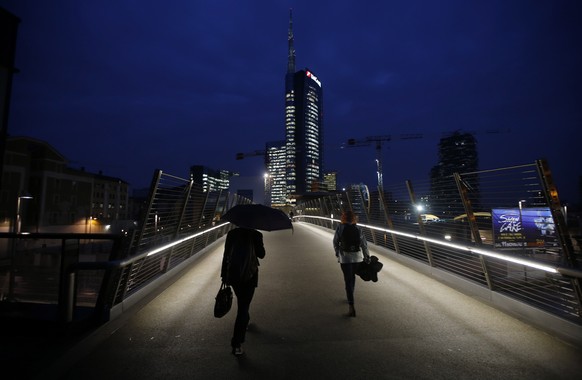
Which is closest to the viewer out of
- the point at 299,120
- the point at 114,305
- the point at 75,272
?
the point at 75,272

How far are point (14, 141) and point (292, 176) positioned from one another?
471 ft

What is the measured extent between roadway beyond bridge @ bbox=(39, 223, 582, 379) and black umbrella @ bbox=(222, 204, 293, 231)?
1.30 m

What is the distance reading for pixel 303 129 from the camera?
175m

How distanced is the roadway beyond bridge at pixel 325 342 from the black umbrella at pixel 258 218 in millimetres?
1297

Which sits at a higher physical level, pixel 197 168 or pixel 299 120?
pixel 299 120

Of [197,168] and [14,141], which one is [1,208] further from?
[197,168]

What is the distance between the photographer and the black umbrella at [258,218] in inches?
142

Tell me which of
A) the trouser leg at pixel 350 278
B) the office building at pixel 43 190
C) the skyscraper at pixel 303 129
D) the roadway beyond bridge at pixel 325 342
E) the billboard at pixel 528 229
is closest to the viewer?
the roadway beyond bridge at pixel 325 342

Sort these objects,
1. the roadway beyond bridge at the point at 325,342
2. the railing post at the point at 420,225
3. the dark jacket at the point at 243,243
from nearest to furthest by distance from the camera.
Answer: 1. the roadway beyond bridge at the point at 325,342
2. the dark jacket at the point at 243,243
3. the railing post at the point at 420,225

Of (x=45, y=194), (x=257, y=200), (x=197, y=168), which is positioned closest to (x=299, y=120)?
(x=197, y=168)

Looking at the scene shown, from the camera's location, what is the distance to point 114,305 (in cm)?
462

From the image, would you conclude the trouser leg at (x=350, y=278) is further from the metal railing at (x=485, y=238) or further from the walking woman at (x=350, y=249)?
the metal railing at (x=485, y=238)

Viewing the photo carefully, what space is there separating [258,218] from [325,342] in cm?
157

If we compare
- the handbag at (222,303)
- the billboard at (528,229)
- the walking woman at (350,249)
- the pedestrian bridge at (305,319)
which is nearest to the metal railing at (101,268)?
the pedestrian bridge at (305,319)
